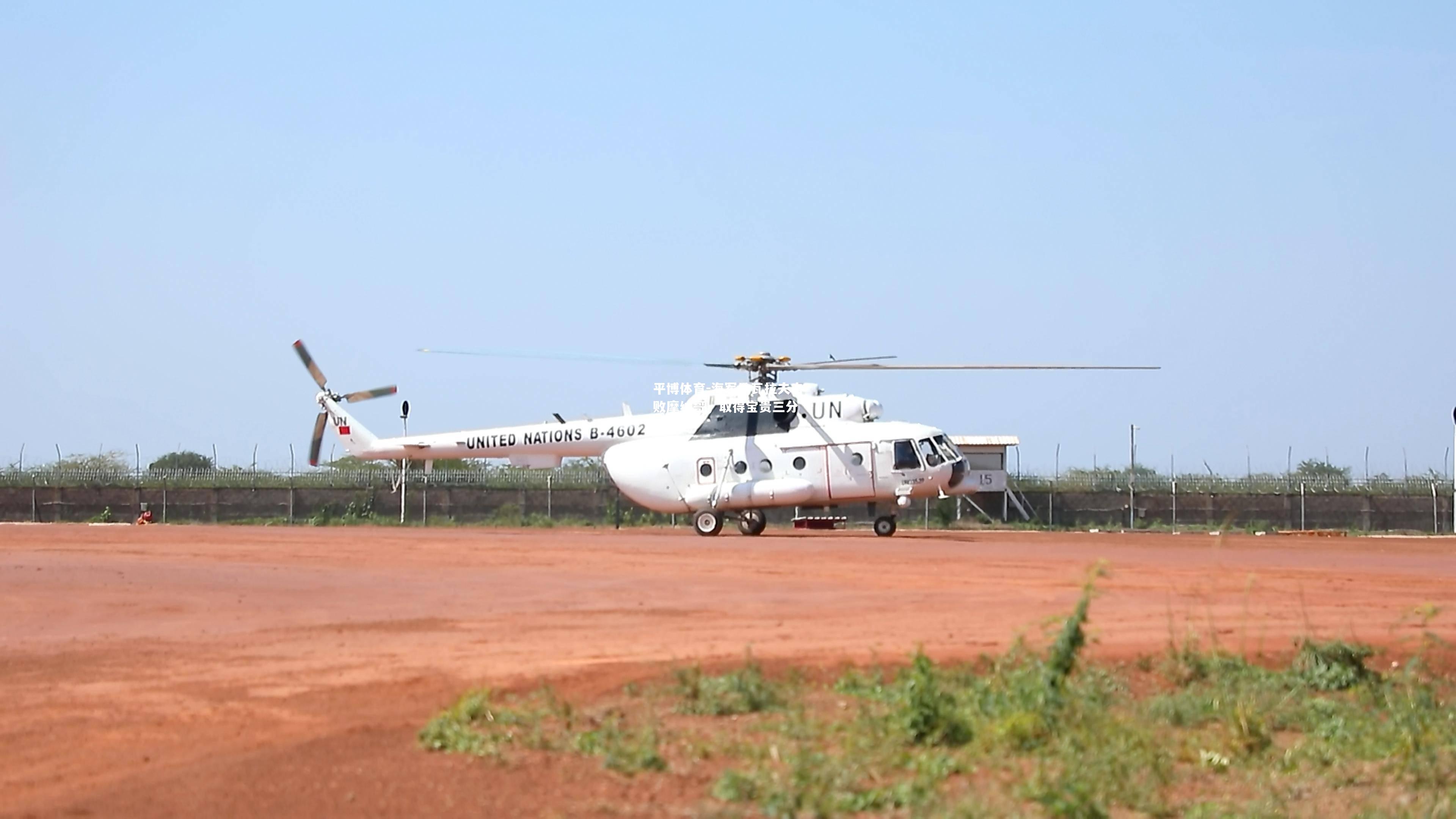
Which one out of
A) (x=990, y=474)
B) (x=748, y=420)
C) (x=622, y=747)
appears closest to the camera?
(x=622, y=747)

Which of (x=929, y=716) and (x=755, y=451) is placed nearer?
(x=929, y=716)

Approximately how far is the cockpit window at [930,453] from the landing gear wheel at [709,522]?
4.40 metres

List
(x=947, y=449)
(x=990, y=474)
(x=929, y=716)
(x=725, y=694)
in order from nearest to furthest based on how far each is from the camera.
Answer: (x=929, y=716)
(x=725, y=694)
(x=947, y=449)
(x=990, y=474)

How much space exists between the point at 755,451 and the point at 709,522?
1.82 m

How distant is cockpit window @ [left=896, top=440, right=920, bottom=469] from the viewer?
29859 millimetres

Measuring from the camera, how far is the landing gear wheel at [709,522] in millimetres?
31062

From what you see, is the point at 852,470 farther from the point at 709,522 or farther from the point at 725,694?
the point at 725,694

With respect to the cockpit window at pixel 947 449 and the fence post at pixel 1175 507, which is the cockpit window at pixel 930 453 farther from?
the fence post at pixel 1175 507

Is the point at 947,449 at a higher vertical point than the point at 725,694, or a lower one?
higher

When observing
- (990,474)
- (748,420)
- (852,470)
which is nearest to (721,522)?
(748,420)

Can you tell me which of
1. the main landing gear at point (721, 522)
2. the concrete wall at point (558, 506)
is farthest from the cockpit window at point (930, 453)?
the concrete wall at point (558, 506)

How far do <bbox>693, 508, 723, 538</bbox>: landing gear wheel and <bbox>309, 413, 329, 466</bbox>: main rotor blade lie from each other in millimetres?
9830

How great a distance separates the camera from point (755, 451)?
30.7 metres

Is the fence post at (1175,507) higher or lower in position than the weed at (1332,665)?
higher
